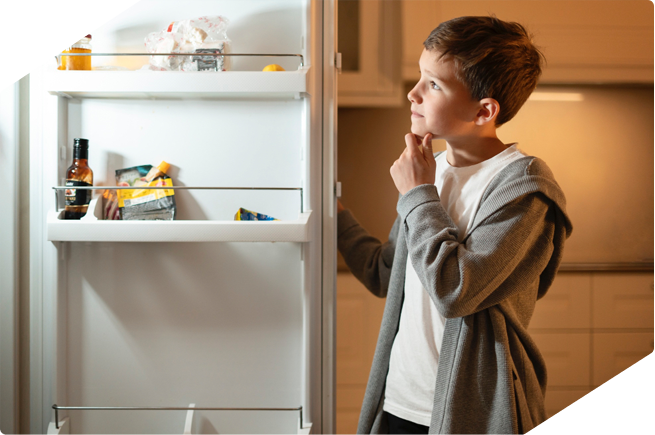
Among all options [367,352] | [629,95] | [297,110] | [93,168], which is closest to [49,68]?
[93,168]

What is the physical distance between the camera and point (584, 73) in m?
1.10

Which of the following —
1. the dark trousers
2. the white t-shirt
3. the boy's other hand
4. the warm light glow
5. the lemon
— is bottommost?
the dark trousers

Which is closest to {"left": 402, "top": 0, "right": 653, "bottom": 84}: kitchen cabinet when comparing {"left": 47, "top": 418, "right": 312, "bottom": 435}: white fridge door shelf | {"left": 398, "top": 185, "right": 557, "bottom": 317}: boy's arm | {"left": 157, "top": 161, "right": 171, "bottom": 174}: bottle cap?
{"left": 398, "top": 185, "right": 557, "bottom": 317}: boy's arm

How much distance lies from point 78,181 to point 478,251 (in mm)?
721

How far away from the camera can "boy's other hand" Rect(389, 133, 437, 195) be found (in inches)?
34.3

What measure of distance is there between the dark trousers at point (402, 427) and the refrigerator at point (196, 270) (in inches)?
4.7

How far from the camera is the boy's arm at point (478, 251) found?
76 centimetres

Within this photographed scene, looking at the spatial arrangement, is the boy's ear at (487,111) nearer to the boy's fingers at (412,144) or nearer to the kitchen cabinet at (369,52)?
the boy's fingers at (412,144)

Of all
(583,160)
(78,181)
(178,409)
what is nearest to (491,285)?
(583,160)

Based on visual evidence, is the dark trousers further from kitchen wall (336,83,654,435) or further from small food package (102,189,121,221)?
small food package (102,189,121,221)

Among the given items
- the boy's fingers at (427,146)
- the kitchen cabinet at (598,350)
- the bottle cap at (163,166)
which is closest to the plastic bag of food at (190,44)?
the bottle cap at (163,166)

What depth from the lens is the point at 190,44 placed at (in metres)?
0.94

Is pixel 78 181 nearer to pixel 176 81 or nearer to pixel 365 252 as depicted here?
pixel 176 81

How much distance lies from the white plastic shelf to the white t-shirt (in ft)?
1.09
